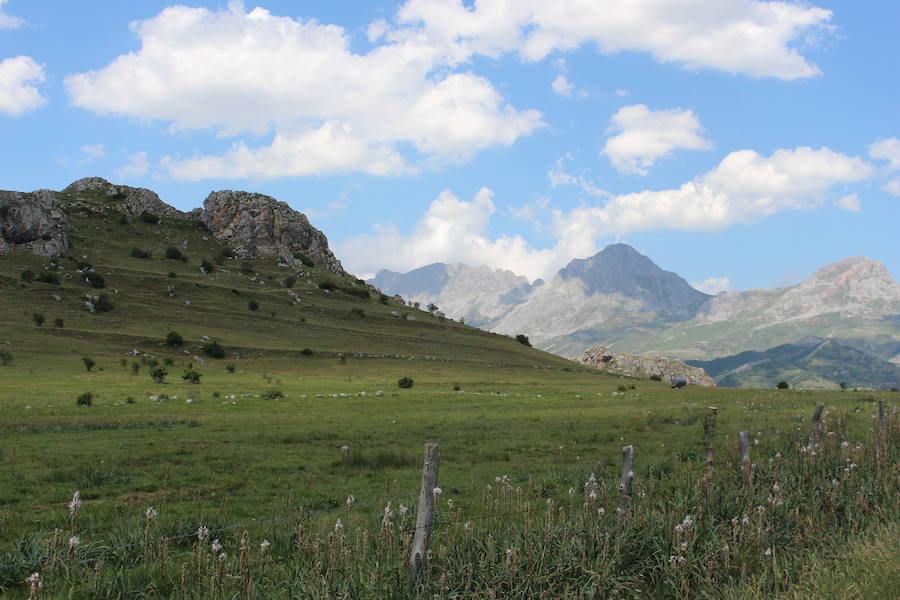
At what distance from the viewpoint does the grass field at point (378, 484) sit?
31.6 ft

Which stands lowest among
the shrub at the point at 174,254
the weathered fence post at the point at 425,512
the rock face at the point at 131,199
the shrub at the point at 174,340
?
the weathered fence post at the point at 425,512

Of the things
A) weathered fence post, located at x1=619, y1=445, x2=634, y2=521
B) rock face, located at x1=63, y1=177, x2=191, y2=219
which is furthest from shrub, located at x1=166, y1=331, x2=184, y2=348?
rock face, located at x1=63, y1=177, x2=191, y2=219

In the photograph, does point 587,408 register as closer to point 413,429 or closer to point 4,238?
point 413,429

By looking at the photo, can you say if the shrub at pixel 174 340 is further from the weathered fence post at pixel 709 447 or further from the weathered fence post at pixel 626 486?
the weathered fence post at pixel 626 486

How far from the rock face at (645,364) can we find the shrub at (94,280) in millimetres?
109856

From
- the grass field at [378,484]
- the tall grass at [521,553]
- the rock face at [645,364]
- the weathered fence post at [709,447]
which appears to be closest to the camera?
the tall grass at [521,553]

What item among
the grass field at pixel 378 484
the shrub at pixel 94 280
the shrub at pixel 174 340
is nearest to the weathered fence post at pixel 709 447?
the grass field at pixel 378 484

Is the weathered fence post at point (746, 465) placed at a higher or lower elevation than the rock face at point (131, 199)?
lower

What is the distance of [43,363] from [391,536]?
69.0 metres

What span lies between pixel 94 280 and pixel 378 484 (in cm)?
10837

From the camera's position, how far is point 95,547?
463 inches

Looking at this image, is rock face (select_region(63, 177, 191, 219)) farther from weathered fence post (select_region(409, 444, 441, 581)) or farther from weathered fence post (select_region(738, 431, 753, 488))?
weathered fence post (select_region(409, 444, 441, 581))

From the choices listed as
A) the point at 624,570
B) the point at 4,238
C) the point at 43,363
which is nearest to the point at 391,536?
the point at 624,570

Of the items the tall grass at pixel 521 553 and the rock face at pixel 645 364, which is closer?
the tall grass at pixel 521 553
